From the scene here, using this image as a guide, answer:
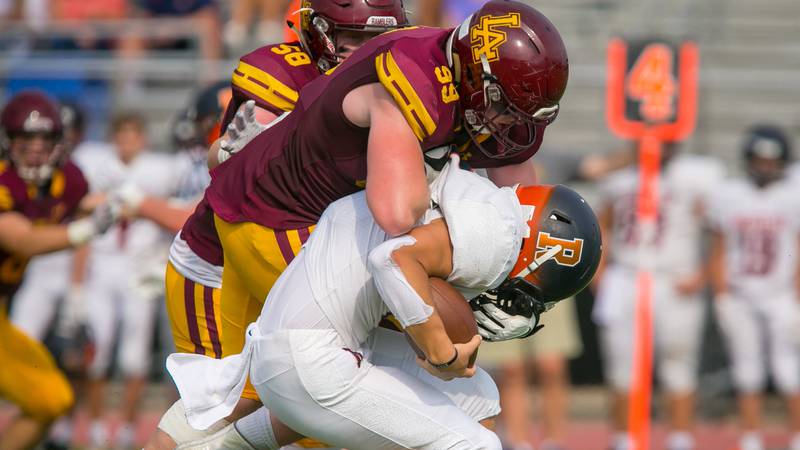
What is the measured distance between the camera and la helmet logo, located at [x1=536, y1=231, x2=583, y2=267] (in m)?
3.61

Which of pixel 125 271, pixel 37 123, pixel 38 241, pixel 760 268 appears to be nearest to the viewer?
pixel 38 241

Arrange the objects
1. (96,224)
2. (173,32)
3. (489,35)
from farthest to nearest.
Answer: (173,32)
(96,224)
(489,35)

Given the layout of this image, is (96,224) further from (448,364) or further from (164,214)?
(448,364)

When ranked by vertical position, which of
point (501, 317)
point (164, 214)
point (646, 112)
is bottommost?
point (646, 112)

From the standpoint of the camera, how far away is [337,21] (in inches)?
164

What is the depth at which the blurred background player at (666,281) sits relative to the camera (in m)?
8.00

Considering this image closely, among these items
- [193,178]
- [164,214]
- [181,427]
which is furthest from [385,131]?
[193,178]

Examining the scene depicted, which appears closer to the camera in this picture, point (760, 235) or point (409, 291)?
point (409, 291)

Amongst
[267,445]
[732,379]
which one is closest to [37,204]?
[267,445]

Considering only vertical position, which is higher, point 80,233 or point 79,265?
point 80,233

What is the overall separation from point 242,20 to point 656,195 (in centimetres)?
390

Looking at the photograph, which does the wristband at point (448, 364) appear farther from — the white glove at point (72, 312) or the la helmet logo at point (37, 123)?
the white glove at point (72, 312)

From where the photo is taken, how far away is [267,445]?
4.12 m

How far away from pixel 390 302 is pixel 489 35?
0.79m
